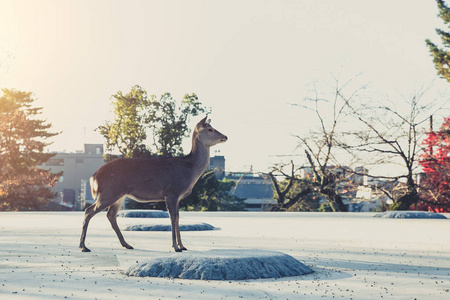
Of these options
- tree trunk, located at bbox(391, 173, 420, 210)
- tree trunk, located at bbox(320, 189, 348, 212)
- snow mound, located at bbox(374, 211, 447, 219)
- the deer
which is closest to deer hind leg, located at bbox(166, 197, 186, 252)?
the deer

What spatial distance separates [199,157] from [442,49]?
62.7 ft

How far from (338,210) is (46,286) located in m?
23.7

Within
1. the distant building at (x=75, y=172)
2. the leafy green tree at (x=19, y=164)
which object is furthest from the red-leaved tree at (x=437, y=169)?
the distant building at (x=75, y=172)

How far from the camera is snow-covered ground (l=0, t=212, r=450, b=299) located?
23.2 feet

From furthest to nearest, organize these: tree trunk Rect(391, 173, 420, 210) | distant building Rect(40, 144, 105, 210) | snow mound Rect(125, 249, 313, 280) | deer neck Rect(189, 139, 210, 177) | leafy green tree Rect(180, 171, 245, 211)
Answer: distant building Rect(40, 144, 105, 210) < leafy green tree Rect(180, 171, 245, 211) < tree trunk Rect(391, 173, 420, 210) < deer neck Rect(189, 139, 210, 177) < snow mound Rect(125, 249, 313, 280)

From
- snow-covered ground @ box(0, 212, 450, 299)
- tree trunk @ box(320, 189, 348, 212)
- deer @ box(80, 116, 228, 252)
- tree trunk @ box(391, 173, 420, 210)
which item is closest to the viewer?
snow-covered ground @ box(0, 212, 450, 299)

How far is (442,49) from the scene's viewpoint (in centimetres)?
2788

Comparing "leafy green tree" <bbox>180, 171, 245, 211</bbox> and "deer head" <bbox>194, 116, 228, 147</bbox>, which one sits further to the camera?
"leafy green tree" <bbox>180, 171, 245, 211</bbox>

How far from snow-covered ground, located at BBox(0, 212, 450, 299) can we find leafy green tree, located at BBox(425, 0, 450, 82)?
11.3 m

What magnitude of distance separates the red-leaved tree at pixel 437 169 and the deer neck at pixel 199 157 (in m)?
17.4

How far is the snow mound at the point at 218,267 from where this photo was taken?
8.03 metres

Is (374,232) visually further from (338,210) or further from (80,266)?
(338,210)

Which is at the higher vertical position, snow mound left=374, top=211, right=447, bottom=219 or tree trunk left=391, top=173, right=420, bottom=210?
tree trunk left=391, top=173, right=420, bottom=210

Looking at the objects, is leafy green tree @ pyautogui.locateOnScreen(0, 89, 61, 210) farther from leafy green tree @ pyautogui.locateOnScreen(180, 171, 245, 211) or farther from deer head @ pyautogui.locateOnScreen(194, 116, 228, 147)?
deer head @ pyautogui.locateOnScreen(194, 116, 228, 147)
